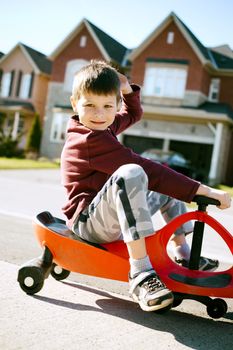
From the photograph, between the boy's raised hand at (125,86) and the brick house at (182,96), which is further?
the brick house at (182,96)

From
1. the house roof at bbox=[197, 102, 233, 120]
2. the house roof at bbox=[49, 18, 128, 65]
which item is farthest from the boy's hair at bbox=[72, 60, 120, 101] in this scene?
the house roof at bbox=[49, 18, 128, 65]

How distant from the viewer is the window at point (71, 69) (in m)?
25.6

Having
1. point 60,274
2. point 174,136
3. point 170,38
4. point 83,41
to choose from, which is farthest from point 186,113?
point 60,274

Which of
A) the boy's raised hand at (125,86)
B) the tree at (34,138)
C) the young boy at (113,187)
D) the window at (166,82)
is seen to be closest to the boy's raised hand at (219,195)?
the young boy at (113,187)

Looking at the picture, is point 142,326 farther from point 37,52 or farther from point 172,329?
point 37,52

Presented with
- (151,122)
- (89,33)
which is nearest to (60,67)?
(89,33)

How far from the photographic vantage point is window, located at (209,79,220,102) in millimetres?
24141

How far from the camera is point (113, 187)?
2318mm

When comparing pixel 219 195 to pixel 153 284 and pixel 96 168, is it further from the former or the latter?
pixel 96 168

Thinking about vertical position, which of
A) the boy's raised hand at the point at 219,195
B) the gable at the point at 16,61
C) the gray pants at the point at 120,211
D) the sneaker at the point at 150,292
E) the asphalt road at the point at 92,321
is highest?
the gable at the point at 16,61

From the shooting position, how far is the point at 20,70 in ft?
96.7

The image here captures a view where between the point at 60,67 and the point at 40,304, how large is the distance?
2493cm

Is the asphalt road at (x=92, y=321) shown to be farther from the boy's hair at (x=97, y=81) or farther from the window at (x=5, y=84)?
the window at (x=5, y=84)

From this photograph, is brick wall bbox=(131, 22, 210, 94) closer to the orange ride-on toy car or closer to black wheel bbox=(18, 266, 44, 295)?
the orange ride-on toy car
